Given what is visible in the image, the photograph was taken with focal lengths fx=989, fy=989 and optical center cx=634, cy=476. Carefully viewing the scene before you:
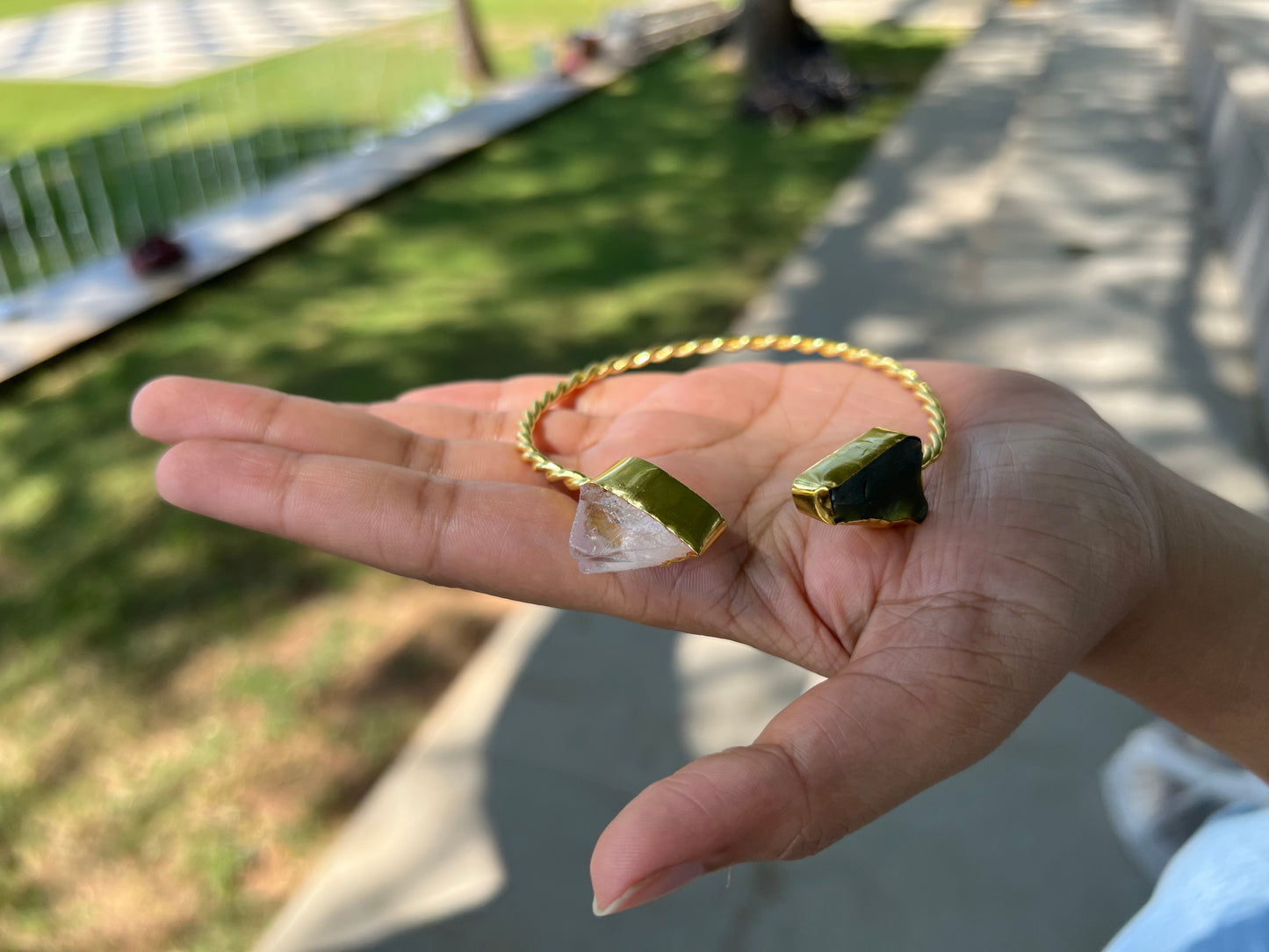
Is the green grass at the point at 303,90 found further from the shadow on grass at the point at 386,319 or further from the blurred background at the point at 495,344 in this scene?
the shadow on grass at the point at 386,319

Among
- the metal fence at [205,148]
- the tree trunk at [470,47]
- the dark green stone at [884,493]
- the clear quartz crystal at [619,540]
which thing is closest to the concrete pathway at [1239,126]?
the dark green stone at [884,493]

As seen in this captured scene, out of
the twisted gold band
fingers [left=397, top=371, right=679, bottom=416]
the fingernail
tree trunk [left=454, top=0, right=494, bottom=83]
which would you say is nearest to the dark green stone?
the twisted gold band

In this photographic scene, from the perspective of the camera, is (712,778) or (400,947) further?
(400,947)

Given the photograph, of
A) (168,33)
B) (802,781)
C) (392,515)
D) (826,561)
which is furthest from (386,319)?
(168,33)

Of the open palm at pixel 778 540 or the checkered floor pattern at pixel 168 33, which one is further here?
the checkered floor pattern at pixel 168 33

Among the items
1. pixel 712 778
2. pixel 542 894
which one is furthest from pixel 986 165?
pixel 712 778

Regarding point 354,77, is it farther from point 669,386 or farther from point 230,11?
point 669,386
